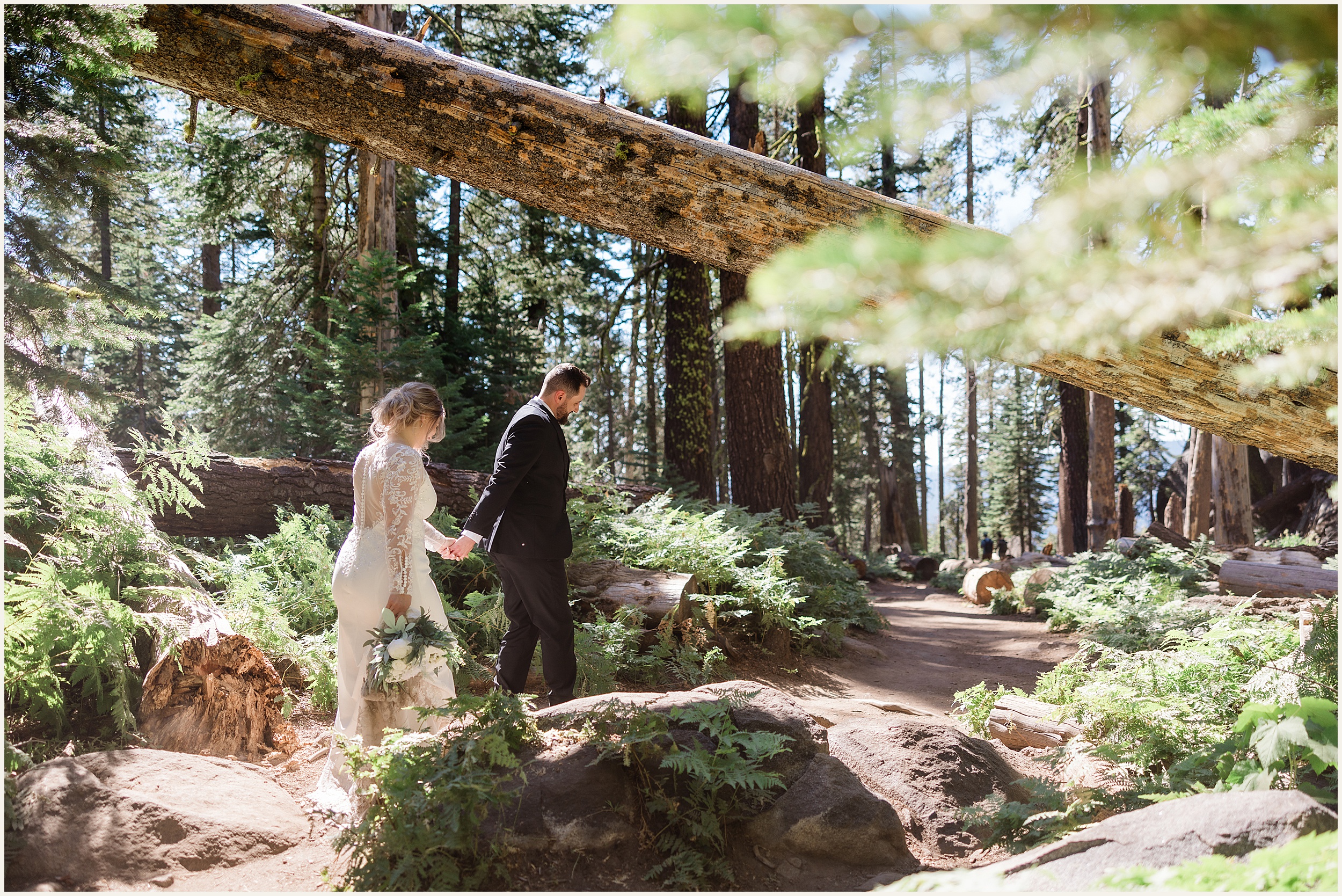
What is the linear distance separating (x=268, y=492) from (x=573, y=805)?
20.0 feet

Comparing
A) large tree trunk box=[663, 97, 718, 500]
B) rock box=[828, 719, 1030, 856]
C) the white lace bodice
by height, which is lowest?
rock box=[828, 719, 1030, 856]

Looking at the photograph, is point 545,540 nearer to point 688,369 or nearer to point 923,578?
point 688,369

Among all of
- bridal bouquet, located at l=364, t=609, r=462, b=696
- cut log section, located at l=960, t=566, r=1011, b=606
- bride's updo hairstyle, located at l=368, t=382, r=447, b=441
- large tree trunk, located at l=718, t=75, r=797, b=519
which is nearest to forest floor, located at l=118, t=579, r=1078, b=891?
bridal bouquet, located at l=364, t=609, r=462, b=696

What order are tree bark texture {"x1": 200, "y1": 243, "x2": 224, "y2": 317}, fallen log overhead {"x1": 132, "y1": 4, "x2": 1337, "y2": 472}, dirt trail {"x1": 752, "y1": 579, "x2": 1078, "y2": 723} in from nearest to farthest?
fallen log overhead {"x1": 132, "y1": 4, "x2": 1337, "y2": 472} → dirt trail {"x1": 752, "y1": 579, "x2": 1078, "y2": 723} → tree bark texture {"x1": 200, "y1": 243, "x2": 224, "y2": 317}

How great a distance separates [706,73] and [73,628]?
4603 mm

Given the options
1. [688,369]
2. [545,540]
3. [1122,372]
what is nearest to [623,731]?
[545,540]

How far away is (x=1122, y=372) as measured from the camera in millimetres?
3984

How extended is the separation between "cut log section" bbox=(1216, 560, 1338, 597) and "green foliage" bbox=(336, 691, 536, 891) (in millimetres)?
9034

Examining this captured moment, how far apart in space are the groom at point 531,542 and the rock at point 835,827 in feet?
6.39

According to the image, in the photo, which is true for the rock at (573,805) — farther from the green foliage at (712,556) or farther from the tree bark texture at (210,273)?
the tree bark texture at (210,273)

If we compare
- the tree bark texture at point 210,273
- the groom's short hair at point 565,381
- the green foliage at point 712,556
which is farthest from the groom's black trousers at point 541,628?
the tree bark texture at point 210,273

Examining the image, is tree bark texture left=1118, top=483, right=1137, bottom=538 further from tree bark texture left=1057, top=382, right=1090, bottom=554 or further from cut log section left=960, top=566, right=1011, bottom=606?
cut log section left=960, top=566, right=1011, bottom=606

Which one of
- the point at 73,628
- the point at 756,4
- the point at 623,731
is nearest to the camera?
the point at 756,4

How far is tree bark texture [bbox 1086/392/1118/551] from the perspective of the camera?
14.1m
